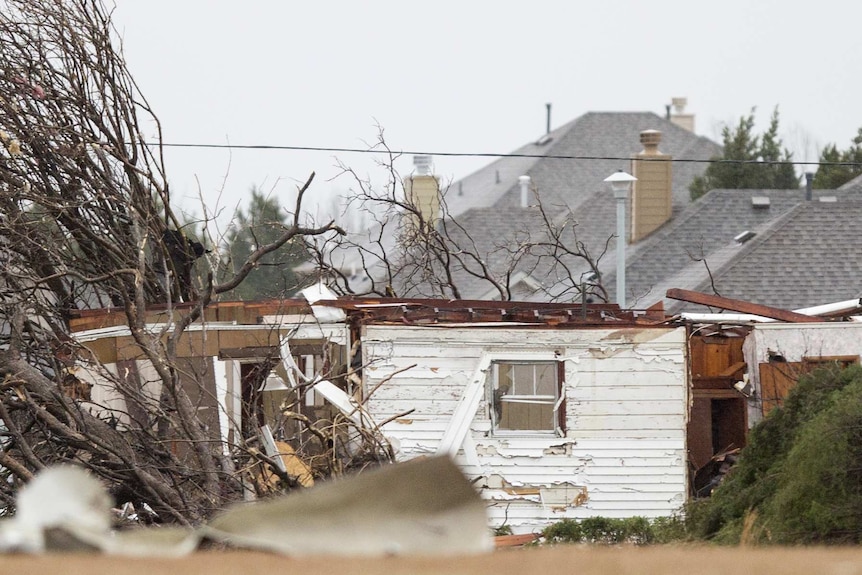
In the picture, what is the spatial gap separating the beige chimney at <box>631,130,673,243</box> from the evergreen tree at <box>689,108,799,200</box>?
1050 cm

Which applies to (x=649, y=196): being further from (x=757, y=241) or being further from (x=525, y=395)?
(x=525, y=395)

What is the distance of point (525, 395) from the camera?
41.1 ft

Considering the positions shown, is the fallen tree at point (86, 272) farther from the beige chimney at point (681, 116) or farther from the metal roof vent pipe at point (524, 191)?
the beige chimney at point (681, 116)

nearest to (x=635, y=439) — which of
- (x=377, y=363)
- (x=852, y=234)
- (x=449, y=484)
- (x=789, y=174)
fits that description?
(x=377, y=363)

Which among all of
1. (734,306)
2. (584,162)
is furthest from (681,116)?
(734,306)

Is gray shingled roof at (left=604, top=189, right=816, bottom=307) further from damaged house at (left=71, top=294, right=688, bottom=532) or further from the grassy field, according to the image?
the grassy field

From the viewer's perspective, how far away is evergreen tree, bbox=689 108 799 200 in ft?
127

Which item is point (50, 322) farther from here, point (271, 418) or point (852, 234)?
point (852, 234)

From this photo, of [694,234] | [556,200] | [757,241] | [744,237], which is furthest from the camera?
[556,200]

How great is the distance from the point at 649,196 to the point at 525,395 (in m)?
17.1

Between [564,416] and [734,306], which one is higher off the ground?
[734,306]

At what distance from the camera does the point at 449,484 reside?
2.88 metres

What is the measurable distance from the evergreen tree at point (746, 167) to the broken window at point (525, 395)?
27.6 m

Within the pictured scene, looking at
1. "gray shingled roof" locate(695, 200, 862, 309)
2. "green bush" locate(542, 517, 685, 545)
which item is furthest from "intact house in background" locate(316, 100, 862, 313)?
"green bush" locate(542, 517, 685, 545)
